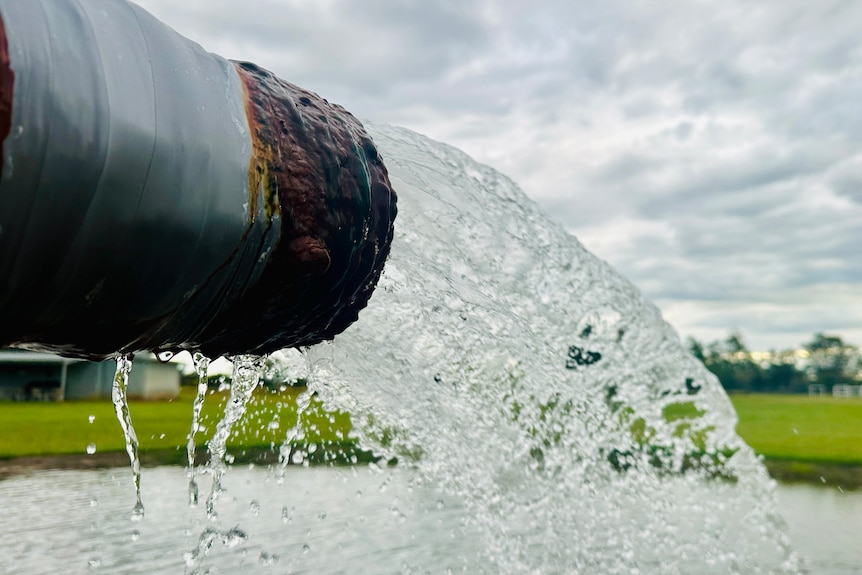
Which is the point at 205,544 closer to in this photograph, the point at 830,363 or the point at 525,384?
the point at 525,384

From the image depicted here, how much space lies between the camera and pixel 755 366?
6362cm

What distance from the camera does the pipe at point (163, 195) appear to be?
104 centimetres

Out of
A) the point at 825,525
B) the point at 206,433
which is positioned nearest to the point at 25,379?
the point at 206,433

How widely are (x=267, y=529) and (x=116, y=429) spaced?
9.60m

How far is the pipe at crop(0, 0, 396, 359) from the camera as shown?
1.04m

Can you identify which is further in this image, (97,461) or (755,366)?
(755,366)

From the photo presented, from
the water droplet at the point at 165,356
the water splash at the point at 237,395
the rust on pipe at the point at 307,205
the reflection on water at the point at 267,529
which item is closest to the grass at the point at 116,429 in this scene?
the reflection on water at the point at 267,529

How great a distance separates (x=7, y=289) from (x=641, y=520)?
5.31 meters

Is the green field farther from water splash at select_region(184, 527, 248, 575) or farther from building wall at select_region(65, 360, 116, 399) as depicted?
water splash at select_region(184, 527, 248, 575)

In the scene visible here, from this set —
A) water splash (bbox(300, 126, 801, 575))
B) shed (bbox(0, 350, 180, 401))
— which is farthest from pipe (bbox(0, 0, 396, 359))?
shed (bbox(0, 350, 180, 401))

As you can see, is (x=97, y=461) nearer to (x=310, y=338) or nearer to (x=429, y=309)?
(x=429, y=309)

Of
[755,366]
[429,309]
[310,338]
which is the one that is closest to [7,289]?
[310,338]

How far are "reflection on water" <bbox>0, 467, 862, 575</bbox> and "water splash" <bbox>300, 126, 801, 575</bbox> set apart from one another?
0.44 meters

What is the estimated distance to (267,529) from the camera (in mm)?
5125
